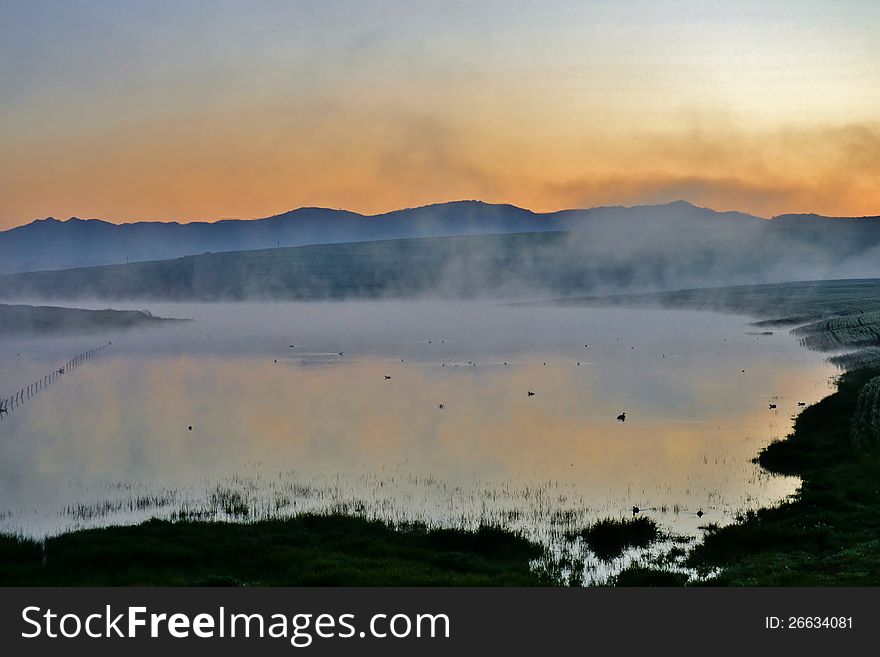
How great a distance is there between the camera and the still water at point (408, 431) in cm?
3688

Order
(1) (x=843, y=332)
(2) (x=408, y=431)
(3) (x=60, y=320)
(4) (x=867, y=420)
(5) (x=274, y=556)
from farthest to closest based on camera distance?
1. (3) (x=60, y=320)
2. (1) (x=843, y=332)
3. (2) (x=408, y=431)
4. (4) (x=867, y=420)
5. (5) (x=274, y=556)

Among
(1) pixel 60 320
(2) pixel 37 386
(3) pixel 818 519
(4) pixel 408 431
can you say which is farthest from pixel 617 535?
(1) pixel 60 320

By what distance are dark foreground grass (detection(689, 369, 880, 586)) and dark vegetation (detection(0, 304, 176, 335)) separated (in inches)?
4353

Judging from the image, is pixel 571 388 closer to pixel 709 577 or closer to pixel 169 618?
pixel 709 577

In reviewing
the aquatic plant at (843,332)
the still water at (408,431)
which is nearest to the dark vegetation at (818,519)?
the still water at (408,431)

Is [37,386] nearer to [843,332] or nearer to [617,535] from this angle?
[617,535]

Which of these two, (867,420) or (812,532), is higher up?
(867,420)

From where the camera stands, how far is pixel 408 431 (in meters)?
54.6

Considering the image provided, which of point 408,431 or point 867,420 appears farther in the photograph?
point 408,431

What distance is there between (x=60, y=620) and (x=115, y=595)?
2018mm

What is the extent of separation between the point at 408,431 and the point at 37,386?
109 feet

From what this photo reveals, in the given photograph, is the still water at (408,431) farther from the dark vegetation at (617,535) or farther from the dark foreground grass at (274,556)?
the dark foreground grass at (274,556)

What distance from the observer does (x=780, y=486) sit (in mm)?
38125

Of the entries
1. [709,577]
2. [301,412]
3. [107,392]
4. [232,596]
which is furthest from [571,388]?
[232,596]
